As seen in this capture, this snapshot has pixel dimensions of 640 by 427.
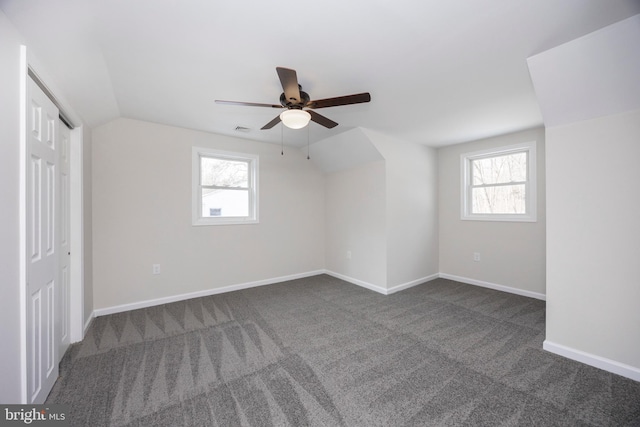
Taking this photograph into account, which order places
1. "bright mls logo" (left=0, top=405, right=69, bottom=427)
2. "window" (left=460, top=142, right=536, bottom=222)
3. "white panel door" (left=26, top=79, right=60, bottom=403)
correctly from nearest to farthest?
1. "bright mls logo" (left=0, top=405, right=69, bottom=427)
2. "white panel door" (left=26, top=79, right=60, bottom=403)
3. "window" (left=460, top=142, right=536, bottom=222)

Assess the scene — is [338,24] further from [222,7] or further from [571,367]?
[571,367]

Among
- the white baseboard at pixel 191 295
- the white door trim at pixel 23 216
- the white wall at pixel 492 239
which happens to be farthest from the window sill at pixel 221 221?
the white wall at pixel 492 239

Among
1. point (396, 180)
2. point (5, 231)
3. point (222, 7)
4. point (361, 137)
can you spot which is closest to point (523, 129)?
point (396, 180)

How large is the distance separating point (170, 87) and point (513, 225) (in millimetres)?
4727

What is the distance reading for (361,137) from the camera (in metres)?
3.59

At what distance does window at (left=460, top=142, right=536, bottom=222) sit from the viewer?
3613 mm

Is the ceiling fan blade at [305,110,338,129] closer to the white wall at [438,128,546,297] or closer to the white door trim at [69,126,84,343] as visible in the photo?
the white door trim at [69,126,84,343]

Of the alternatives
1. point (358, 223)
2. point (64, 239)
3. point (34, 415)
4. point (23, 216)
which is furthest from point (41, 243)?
point (358, 223)

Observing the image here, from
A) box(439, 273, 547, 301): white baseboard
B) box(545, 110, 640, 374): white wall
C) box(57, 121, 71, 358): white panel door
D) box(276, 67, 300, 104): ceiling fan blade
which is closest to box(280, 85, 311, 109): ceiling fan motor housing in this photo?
box(276, 67, 300, 104): ceiling fan blade

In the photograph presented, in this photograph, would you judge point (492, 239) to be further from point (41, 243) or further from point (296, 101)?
point (41, 243)

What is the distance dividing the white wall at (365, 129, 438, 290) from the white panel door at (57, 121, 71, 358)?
3294 millimetres

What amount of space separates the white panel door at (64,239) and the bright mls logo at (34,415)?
0.80 m

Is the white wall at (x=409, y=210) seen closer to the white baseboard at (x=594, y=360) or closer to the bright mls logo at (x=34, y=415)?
the white baseboard at (x=594, y=360)

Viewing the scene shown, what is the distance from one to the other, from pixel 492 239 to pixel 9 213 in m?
5.11
